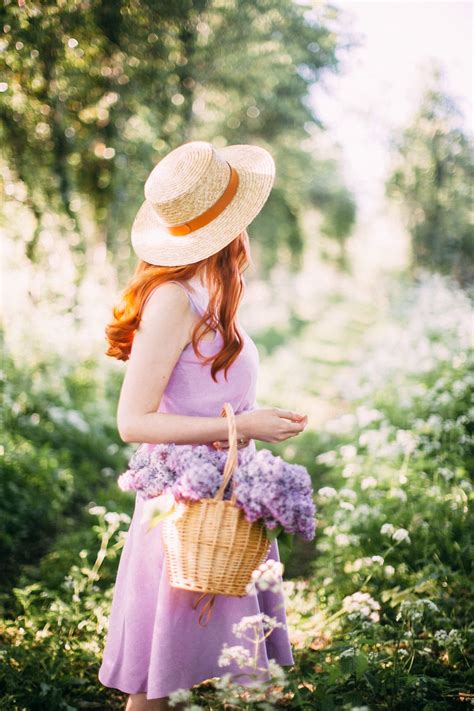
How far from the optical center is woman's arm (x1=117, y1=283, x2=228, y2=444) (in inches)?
76.9

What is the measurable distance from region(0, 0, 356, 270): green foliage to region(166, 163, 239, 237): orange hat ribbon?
3841 millimetres

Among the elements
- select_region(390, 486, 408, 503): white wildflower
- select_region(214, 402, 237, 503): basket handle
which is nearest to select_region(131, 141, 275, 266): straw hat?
select_region(214, 402, 237, 503): basket handle

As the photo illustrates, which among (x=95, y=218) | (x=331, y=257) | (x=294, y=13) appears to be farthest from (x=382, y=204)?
(x=95, y=218)

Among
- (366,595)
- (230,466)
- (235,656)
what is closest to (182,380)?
(230,466)

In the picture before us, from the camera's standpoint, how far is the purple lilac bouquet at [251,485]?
1.67m

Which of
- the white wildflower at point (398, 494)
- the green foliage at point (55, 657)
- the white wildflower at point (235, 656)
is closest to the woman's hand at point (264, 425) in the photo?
the white wildflower at point (235, 656)

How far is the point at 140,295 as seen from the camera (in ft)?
6.74

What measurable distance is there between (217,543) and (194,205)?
1148 millimetres

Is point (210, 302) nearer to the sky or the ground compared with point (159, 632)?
nearer to the sky

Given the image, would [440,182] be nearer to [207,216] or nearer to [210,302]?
[207,216]

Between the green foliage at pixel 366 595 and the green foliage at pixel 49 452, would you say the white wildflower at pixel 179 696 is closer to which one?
the green foliage at pixel 366 595

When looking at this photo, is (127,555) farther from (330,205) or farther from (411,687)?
(330,205)

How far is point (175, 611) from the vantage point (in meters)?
1.98

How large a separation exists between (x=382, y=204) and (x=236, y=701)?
20.5 m
